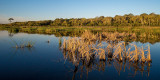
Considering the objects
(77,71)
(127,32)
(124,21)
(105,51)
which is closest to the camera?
(77,71)

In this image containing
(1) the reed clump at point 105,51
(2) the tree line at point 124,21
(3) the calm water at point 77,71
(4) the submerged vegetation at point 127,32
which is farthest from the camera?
(2) the tree line at point 124,21

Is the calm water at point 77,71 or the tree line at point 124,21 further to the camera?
the tree line at point 124,21

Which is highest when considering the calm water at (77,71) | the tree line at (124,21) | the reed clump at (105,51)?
the tree line at (124,21)

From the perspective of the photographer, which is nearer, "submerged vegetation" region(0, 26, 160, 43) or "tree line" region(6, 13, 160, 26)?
"submerged vegetation" region(0, 26, 160, 43)

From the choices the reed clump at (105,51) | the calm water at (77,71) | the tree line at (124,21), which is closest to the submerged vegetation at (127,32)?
the reed clump at (105,51)

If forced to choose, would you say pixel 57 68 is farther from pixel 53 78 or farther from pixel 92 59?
pixel 92 59

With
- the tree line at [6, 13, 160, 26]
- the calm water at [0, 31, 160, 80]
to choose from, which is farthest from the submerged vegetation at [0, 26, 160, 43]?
the tree line at [6, 13, 160, 26]

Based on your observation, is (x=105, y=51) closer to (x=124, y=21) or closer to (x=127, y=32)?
(x=127, y=32)

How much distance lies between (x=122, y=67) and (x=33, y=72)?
694 centimetres

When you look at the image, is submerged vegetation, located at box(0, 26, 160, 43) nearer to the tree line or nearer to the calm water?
the calm water

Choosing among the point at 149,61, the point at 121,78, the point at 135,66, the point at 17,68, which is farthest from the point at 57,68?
the point at 149,61

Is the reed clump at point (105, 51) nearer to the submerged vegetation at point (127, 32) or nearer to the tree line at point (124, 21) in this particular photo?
Answer: the submerged vegetation at point (127, 32)

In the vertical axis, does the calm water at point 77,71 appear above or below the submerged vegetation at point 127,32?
below

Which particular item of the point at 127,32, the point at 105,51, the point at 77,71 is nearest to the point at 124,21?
the point at 127,32
